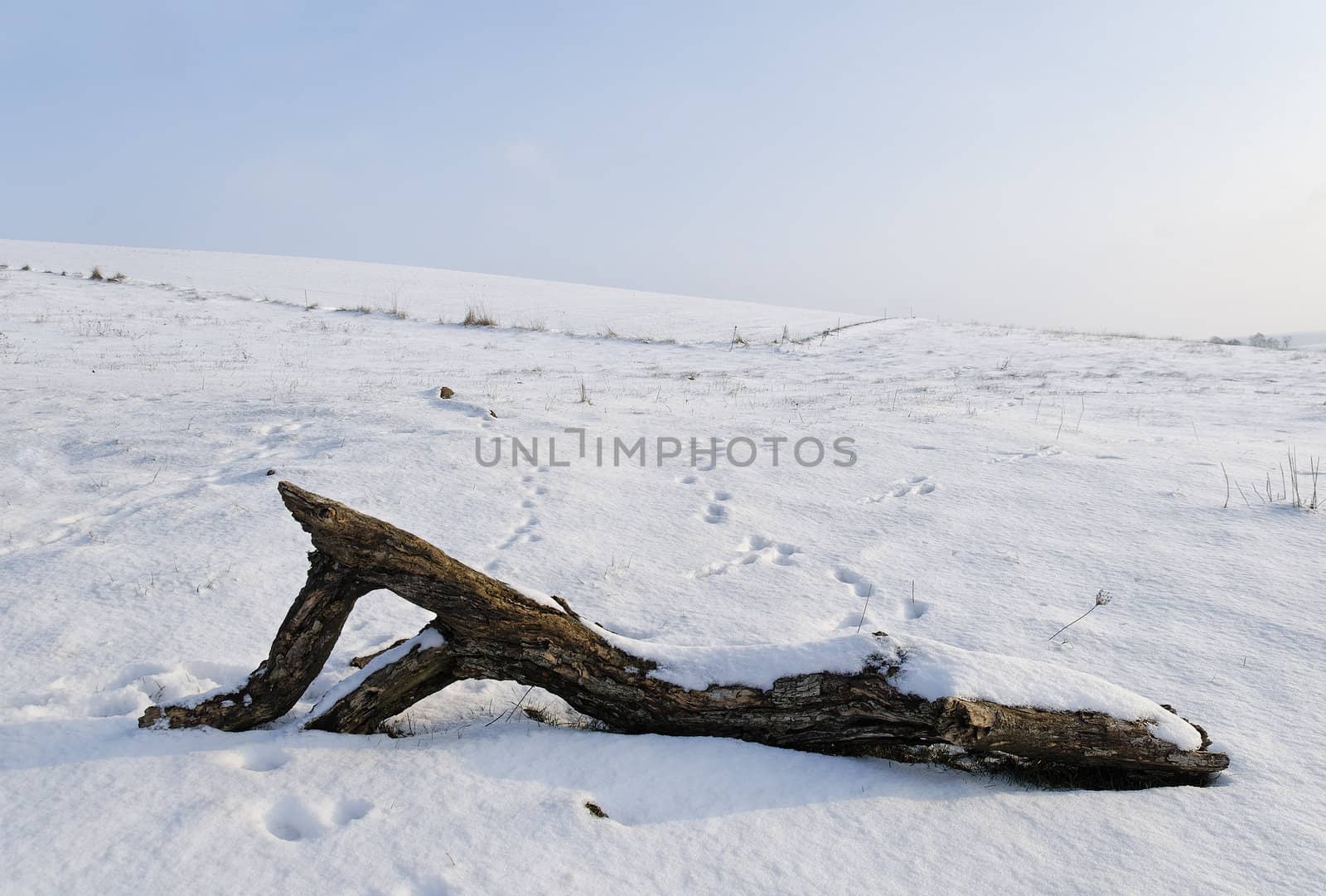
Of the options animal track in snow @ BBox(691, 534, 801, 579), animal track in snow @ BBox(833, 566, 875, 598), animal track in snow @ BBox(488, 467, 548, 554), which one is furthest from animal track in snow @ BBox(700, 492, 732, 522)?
animal track in snow @ BBox(488, 467, 548, 554)

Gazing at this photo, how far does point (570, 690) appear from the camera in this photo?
2.79 m

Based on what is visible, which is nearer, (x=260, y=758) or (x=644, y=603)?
(x=260, y=758)

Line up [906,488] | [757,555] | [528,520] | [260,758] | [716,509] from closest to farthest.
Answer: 1. [260,758]
2. [757,555]
3. [528,520]
4. [716,509]
5. [906,488]

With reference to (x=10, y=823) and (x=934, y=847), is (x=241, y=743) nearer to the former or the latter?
(x=10, y=823)

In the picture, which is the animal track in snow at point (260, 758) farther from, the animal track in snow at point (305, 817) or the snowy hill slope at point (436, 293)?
the snowy hill slope at point (436, 293)

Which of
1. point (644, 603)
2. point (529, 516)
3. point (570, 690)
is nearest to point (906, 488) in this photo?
point (644, 603)

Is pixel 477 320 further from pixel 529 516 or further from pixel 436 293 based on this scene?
pixel 529 516

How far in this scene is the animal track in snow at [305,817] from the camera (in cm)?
229

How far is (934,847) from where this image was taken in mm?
2283

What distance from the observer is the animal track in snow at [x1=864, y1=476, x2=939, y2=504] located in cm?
568

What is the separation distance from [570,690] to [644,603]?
4.34 feet

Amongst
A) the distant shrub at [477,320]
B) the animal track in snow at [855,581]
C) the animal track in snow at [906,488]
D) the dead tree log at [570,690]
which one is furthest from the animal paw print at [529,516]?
the distant shrub at [477,320]

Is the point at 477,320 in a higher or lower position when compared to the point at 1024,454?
higher

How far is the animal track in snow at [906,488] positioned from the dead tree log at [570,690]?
302cm
